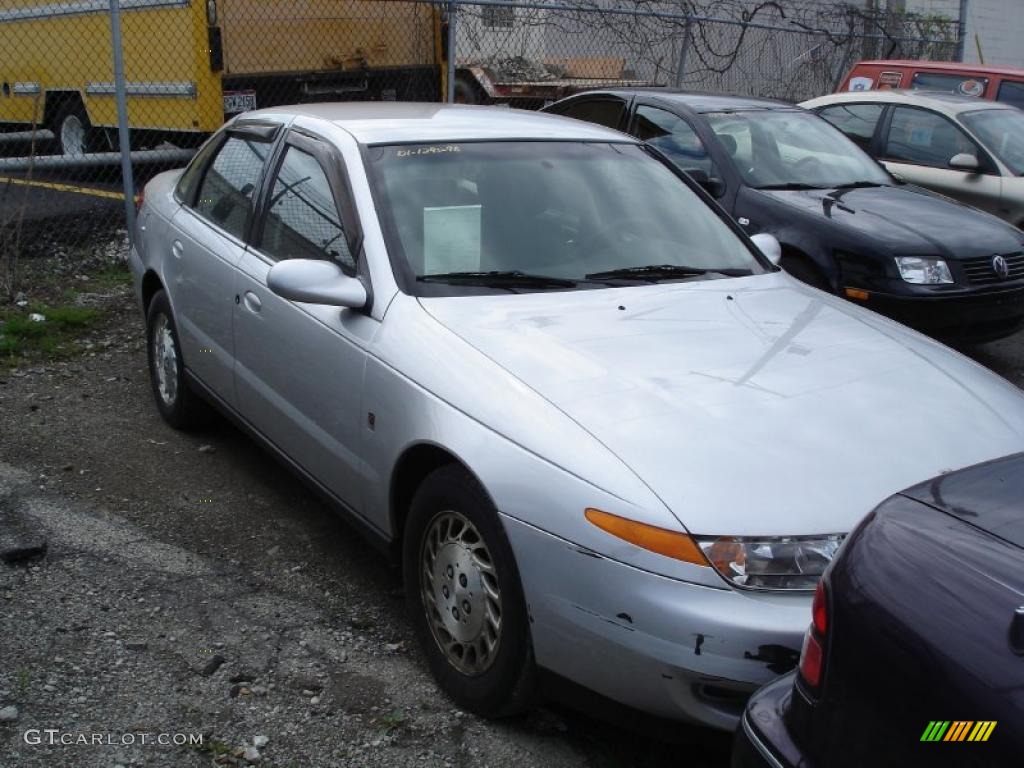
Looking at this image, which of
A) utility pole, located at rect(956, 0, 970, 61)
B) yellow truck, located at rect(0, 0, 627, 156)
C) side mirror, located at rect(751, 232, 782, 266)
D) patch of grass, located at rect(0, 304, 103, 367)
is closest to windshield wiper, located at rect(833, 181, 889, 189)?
side mirror, located at rect(751, 232, 782, 266)

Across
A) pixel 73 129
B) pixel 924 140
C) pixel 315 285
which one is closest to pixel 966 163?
A: pixel 924 140

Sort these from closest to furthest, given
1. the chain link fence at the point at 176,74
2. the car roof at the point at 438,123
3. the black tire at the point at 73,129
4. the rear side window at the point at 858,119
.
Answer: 1. the car roof at the point at 438,123
2. the chain link fence at the point at 176,74
3. the rear side window at the point at 858,119
4. the black tire at the point at 73,129

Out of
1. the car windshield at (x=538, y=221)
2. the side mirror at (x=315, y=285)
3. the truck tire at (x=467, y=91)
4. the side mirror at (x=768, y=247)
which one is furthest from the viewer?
the truck tire at (x=467, y=91)

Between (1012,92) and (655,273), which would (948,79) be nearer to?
(1012,92)

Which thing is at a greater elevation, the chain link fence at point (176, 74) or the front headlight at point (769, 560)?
the chain link fence at point (176, 74)

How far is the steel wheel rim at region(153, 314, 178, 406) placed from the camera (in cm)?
552

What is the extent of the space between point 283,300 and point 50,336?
3.35 metres

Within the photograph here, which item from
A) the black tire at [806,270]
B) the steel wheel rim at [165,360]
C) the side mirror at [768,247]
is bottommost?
the steel wheel rim at [165,360]

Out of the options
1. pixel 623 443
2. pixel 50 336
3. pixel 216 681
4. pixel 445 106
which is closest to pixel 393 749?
pixel 216 681

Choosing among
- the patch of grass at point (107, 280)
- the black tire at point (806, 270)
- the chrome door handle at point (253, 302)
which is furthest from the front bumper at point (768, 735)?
the patch of grass at point (107, 280)

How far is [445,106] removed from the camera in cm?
510

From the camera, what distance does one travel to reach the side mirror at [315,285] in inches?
148

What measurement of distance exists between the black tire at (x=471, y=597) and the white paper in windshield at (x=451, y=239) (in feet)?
2.86

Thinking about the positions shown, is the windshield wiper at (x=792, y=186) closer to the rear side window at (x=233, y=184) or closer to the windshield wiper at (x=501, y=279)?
the rear side window at (x=233, y=184)
